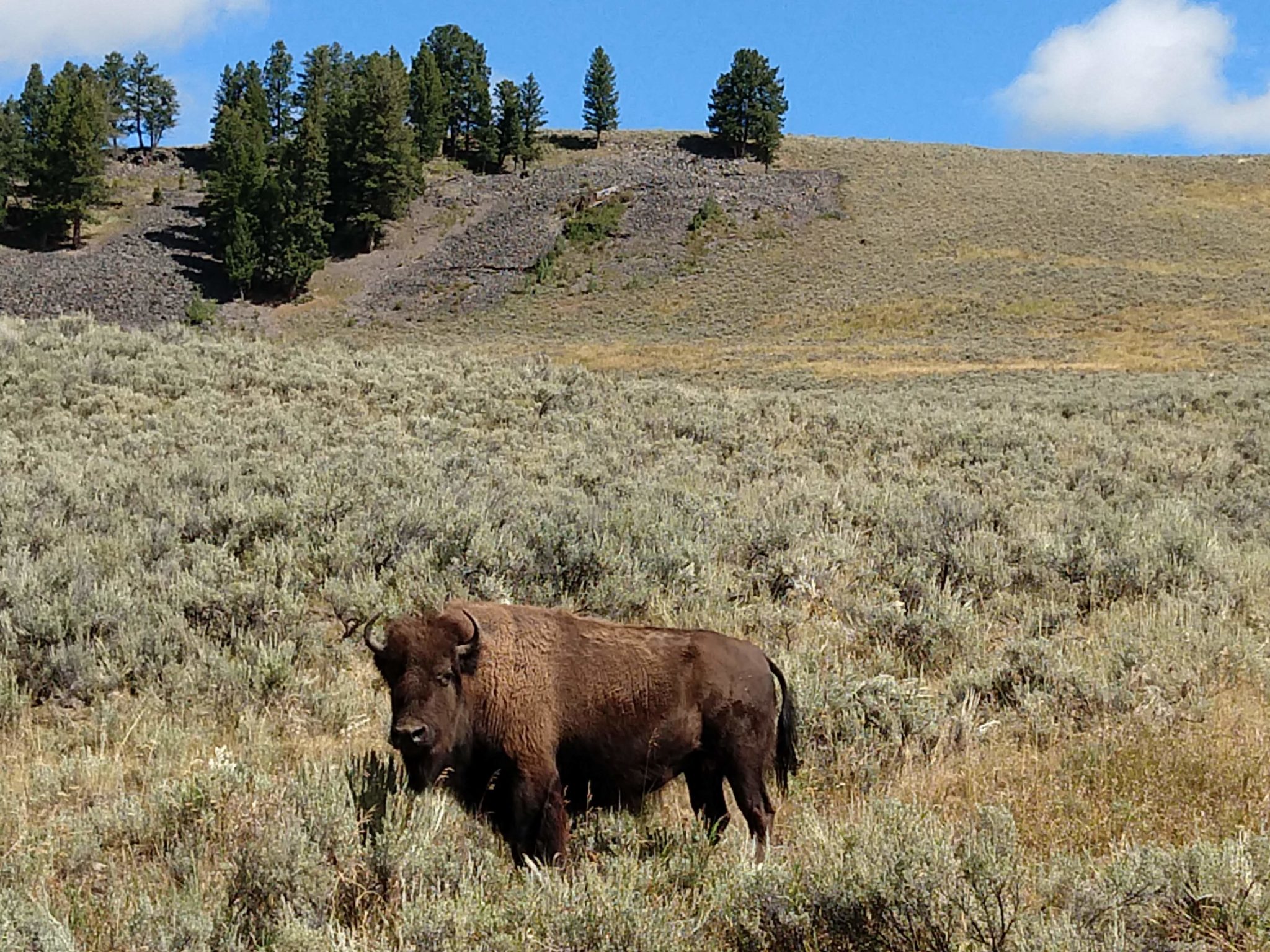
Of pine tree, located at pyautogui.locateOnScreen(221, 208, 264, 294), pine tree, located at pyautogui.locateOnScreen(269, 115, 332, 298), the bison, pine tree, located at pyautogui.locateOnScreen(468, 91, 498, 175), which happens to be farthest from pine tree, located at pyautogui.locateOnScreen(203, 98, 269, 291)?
the bison

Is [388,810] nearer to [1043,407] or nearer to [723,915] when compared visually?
[723,915]

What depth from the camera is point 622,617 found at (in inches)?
251

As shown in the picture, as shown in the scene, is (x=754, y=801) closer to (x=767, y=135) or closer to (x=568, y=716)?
(x=568, y=716)

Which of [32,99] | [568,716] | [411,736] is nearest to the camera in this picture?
[411,736]

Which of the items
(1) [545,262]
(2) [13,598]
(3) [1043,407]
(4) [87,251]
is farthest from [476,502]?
(4) [87,251]

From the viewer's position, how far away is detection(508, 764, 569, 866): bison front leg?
11.0 ft

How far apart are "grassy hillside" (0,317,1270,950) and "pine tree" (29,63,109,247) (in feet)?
149

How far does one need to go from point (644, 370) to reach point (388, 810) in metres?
33.6

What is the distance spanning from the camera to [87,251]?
52.6 m

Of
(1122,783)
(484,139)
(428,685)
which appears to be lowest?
(1122,783)

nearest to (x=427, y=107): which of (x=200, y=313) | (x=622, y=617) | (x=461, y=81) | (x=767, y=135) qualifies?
(x=461, y=81)

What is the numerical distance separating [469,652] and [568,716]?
48cm

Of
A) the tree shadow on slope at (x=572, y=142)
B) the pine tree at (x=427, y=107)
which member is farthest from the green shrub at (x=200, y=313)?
the tree shadow on slope at (x=572, y=142)

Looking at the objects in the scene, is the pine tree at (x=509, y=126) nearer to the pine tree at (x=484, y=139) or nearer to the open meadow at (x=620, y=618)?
the pine tree at (x=484, y=139)
